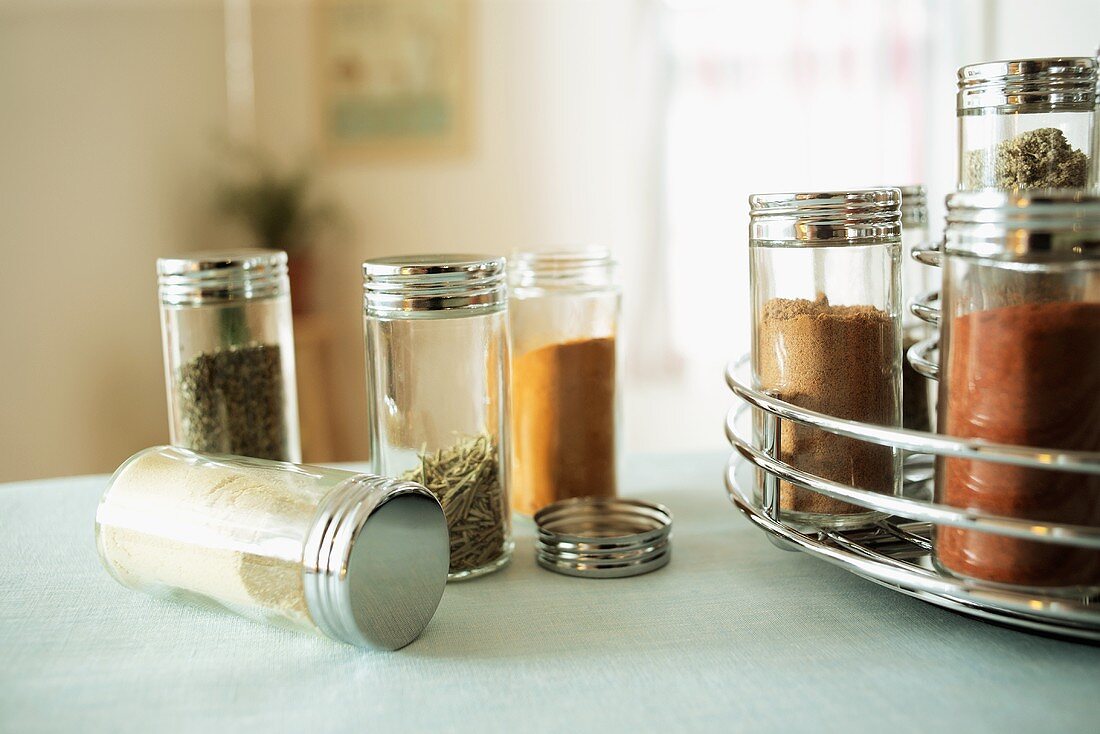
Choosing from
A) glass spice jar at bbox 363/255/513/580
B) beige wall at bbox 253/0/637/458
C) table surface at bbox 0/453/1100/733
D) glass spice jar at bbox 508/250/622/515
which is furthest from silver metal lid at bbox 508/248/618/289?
beige wall at bbox 253/0/637/458

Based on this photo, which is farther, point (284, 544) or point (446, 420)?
point (446, 420)

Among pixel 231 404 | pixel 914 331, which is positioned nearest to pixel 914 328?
pixel 914 331

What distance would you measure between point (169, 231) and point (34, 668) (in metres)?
2.22

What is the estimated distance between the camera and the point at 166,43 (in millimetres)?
2529

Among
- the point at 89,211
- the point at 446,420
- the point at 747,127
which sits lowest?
the point at 446,420

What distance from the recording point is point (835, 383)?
60 centimetres

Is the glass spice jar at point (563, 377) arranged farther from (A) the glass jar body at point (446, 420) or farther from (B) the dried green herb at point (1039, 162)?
(B) the dried green herb at point (1039, 162)

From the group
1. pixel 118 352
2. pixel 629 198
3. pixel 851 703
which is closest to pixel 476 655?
pixel 851 703

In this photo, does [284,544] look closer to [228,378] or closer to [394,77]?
[228,378]

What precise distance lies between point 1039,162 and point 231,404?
0.58 metres

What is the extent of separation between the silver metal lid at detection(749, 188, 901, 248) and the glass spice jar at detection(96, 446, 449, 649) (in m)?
0.26

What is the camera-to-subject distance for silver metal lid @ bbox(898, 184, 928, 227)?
0.76 metres

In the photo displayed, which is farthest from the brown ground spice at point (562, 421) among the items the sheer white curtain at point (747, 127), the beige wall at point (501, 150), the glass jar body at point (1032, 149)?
the beige wall at point (501, 150)

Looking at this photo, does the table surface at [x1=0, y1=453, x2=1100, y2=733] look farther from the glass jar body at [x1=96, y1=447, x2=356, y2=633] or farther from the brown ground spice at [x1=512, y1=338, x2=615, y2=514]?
the brown ground spice at [x1=512, y1=338, x2=615, y2=514]
